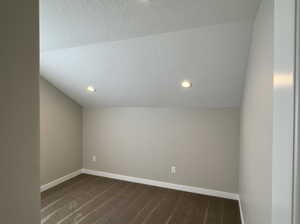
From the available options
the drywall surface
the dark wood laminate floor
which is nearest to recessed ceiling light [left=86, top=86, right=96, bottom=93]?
the dark wood laminate floor

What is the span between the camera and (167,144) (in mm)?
3373

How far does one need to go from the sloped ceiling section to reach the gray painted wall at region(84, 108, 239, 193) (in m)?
0.32

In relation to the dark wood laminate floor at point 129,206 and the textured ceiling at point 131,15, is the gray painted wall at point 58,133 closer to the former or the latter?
the dark wood laminate floor at point 129,206

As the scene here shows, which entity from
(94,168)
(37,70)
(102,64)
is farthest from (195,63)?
(94,168)

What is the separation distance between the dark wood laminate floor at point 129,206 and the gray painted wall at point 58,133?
411mm

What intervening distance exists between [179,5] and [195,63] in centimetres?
92

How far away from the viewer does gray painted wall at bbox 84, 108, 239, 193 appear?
3.01 m

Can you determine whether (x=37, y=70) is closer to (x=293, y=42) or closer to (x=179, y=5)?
(x=293, y=42)

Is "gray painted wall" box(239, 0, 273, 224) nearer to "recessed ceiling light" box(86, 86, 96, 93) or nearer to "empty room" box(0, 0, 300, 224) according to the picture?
"empty room" box(0, 0, 300, 224)

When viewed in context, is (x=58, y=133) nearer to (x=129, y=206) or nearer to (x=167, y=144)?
(x=129, y=206)

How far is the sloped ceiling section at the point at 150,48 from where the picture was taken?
1.37 m

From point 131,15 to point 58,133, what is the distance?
3016 millimetres

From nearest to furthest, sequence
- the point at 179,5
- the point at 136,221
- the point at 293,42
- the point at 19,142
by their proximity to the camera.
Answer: the point at 293,42 < the point at 19,142 < the point at 179,5 < the point at 136,221

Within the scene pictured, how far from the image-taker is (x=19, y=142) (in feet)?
2.16
